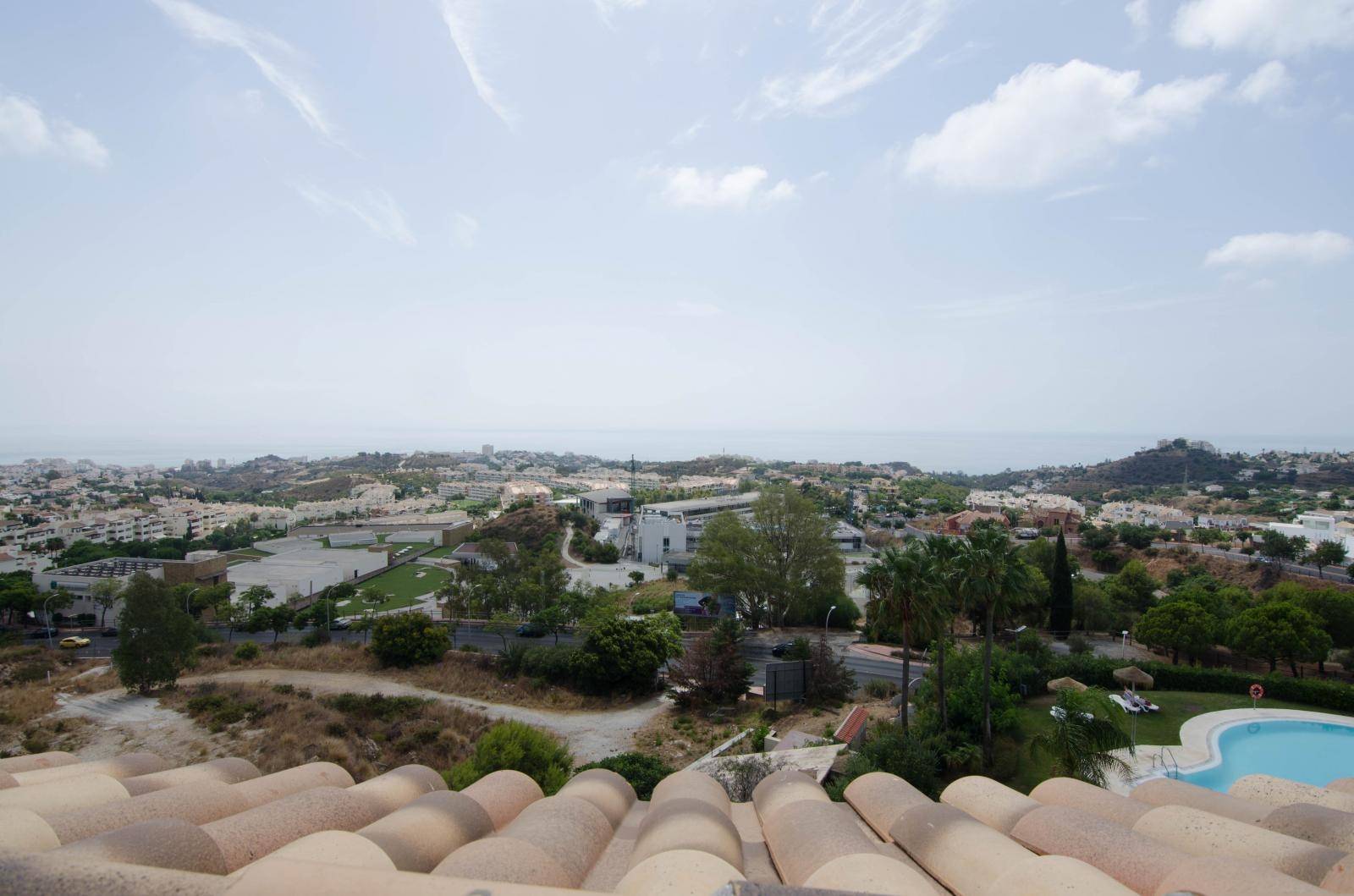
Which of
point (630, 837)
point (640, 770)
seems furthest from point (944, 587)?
point (630, 837)

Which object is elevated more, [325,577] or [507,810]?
[507,810]

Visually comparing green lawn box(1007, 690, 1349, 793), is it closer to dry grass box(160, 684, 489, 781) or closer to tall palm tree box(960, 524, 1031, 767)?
tall palm tree box(960, 524, 1031, 767)

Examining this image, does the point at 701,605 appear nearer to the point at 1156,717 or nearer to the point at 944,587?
the point at 1156,717

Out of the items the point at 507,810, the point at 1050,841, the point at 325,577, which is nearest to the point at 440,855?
the point at 507,810

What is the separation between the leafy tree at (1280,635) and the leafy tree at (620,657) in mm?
21991

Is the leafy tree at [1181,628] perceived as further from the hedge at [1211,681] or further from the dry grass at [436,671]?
the dry grass at [436,671]

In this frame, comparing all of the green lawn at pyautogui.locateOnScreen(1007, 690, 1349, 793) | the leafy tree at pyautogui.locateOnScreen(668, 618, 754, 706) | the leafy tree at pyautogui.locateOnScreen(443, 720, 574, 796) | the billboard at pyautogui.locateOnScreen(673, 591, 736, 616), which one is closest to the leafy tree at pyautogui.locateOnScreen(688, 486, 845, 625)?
the billboard at pyautogui.locateOnScreen(673, 591, 736, 616)

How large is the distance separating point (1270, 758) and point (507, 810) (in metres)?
22.6

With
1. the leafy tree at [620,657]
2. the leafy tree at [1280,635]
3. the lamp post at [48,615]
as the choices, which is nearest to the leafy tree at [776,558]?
the leafy tree at [620,657]

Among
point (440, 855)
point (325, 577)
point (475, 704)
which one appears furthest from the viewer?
point (325, 577)

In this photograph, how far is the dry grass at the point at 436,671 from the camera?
73.2 ft

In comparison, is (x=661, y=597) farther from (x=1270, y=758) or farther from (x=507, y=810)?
(x=507, y=810)

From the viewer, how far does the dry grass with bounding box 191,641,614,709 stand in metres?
22.3

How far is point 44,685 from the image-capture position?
23203 mm
